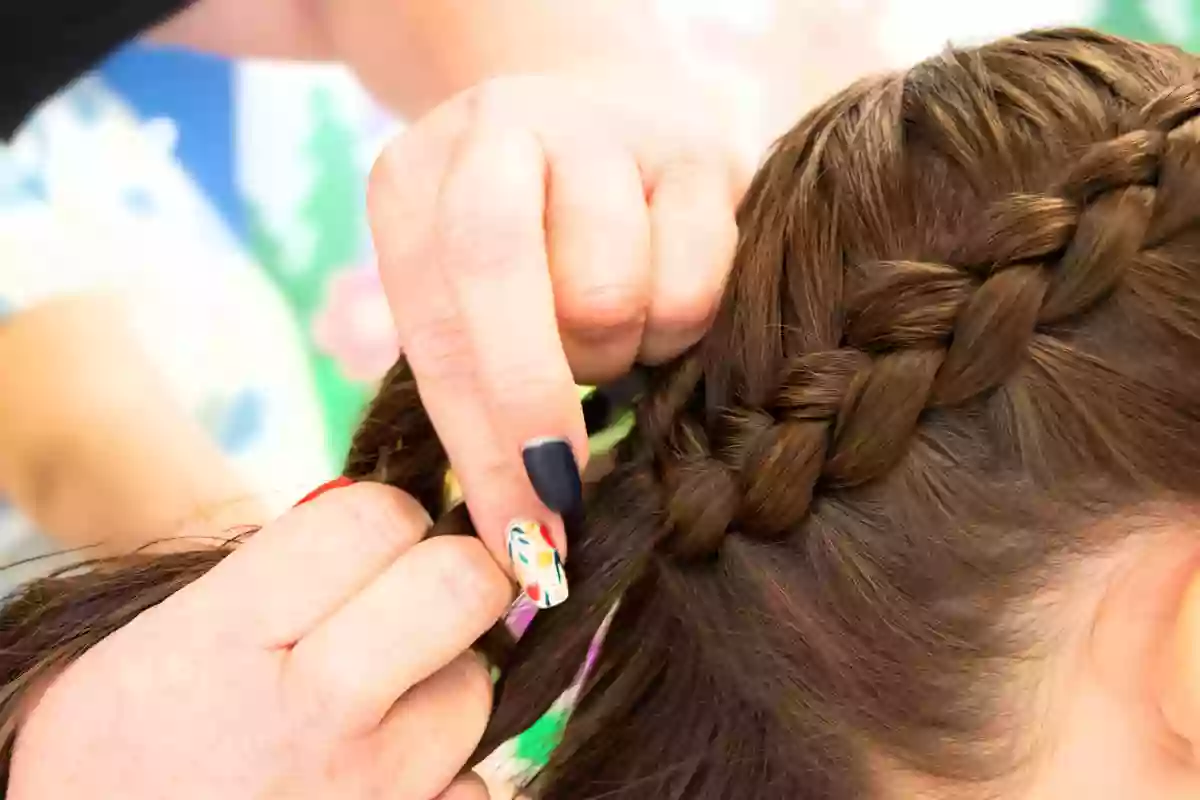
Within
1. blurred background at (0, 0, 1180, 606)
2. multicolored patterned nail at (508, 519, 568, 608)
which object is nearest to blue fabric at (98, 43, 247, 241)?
blurred background at (0, 0, 1180, 606)

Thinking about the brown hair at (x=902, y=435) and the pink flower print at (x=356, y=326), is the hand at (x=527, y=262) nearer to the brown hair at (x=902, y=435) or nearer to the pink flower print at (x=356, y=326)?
the brown hair at (x=902, y=435)

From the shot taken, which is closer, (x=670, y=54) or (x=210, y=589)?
(x=210, y=589)

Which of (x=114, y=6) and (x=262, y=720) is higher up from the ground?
(x=114, y=6)

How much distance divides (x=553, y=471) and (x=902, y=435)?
16 centimetres

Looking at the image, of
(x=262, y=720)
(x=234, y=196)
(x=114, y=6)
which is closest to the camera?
(x=262, y=720)

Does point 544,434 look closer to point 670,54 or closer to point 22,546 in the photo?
point 670,54

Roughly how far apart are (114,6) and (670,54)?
44 centimetres

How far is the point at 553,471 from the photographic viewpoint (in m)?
0.50

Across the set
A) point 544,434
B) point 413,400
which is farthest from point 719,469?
point 413,400

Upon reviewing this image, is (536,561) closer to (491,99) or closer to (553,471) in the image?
(553,471)

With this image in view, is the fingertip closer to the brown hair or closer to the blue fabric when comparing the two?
the brown hair

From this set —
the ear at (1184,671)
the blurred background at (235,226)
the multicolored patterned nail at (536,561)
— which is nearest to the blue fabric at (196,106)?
the blurred background at (235,226)

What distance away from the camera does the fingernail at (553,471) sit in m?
0.49

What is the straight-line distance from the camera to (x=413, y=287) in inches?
20.7
